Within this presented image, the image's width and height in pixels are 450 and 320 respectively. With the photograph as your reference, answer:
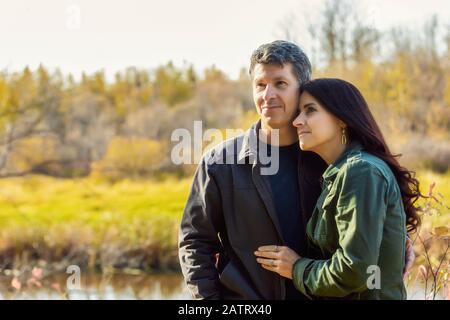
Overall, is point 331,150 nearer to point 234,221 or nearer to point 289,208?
point 289,208

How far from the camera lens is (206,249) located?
8.80 ft

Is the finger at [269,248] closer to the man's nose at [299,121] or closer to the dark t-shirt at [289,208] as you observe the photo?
the dark t-shirt at [289,208]

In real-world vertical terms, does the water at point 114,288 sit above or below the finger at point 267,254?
below

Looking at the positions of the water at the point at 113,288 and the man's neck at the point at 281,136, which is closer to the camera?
the man's neck at the point at 281,136

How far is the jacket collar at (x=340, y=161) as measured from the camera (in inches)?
91.2

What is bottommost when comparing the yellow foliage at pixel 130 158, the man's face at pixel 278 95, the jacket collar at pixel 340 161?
the yellow foliage at pixel 130 158

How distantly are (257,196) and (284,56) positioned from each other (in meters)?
0.50

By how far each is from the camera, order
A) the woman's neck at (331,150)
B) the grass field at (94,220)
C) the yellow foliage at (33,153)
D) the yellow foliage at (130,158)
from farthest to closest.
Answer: the yellow foliage at (130,158), the yellow foliage at (33,153), the grass field at (94,220), the woman's neck at (331,150)

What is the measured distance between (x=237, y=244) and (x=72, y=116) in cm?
1240

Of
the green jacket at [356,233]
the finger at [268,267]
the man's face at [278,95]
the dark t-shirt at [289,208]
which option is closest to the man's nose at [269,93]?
the man's face at [278,95]

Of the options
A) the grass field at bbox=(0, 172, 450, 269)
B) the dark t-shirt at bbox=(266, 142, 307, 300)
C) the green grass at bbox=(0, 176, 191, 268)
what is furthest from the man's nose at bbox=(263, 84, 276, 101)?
the green grass at bbox=(0, 176, 191, 268)

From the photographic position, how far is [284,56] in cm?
261

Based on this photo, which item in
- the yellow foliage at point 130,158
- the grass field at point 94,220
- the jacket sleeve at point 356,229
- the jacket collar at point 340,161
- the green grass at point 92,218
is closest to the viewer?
the jacket sleeve at point 356,229
